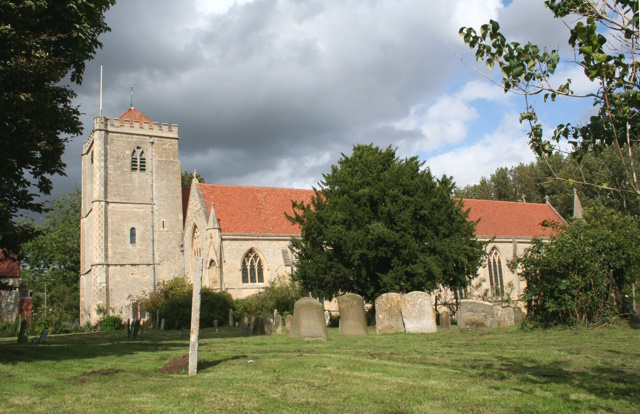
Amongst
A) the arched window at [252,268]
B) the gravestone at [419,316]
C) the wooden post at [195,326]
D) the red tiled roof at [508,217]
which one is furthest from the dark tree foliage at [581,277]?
the red tiled roof at [508,217]

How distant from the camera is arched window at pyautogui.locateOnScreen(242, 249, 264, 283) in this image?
32.5m

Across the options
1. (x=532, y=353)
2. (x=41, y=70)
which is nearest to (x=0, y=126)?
(x=41, y=70)

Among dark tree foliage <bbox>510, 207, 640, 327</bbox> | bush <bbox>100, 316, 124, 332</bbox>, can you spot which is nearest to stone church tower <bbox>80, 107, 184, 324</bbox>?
bush <bbox>100, 316, 124, 332</bbox>

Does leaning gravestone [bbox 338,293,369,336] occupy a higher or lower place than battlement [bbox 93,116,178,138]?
lower

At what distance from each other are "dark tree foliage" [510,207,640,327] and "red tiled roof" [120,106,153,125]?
29.5 meters

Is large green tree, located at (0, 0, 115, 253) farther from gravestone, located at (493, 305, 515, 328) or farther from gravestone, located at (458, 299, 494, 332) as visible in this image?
gravestone, located at (493, 305, 515, 328)

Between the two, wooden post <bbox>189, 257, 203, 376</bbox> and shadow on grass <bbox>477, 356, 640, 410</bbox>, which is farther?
wooden post <bbox>189, 257, 203, 376</bbox>

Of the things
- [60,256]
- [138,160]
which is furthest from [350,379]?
[60,256]

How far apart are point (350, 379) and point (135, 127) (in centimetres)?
3282

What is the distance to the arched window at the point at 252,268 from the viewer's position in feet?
107

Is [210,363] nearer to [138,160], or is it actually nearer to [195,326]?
[195,326]

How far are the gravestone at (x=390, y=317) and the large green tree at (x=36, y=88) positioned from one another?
33.7 feet

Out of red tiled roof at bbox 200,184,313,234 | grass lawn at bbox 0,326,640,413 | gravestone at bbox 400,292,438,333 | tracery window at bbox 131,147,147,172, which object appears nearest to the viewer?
grass lawn at bbox 0,326,640,413

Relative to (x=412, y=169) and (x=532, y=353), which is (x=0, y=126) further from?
(x=412, y=169)
